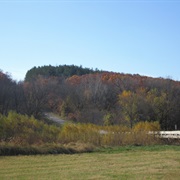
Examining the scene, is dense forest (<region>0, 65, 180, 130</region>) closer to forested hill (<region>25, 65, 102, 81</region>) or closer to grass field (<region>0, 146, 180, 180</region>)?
forested hill (<region>25, 65, 102, 81</region>)

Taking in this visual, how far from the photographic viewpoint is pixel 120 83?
96.8 m

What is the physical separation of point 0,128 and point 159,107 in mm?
44416

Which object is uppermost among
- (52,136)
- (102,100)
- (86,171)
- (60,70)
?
(60,70)

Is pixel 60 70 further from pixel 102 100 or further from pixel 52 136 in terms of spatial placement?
pixel 52 136

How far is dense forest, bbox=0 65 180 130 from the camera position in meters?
62.9

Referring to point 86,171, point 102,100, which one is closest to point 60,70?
point 102,100

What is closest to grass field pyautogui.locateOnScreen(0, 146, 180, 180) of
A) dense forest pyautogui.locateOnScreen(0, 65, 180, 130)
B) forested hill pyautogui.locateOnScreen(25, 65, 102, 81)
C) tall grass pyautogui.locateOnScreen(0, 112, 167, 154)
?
tall grass pyautogui.locateOnScreen(0, 112, 167, 154)

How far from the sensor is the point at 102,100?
89625 millimetres

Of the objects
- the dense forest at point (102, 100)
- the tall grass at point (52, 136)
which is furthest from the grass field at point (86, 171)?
the dense forest at point (102, 100)

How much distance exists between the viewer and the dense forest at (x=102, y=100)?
6288cm

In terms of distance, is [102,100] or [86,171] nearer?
[86,171]

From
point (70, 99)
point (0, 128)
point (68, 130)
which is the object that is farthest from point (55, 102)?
point (0, 128)

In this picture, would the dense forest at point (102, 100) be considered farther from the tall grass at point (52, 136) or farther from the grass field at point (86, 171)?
the grass field at point (86, 171)

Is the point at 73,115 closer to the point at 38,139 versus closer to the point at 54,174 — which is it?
the point at 38,139
